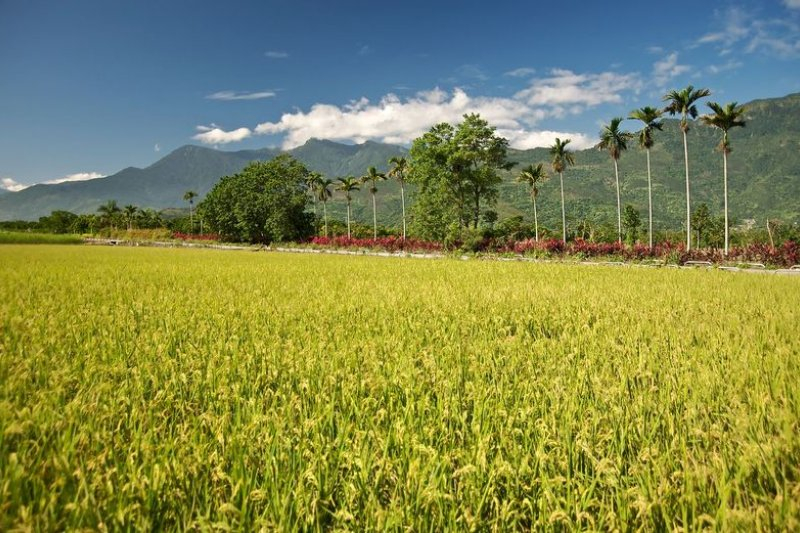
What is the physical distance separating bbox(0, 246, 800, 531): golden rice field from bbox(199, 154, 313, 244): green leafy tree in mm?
57672

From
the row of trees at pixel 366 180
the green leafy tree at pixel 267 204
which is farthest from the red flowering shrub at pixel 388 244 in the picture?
the green leafy tree at pixel 267 204

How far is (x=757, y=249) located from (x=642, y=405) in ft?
93.9

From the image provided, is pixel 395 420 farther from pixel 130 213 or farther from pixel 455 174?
pixel 130 213

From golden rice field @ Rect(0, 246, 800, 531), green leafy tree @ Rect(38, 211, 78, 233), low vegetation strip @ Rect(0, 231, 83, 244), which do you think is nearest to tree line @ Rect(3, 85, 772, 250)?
low vegetation strip @ Rect(0, 231, 83, 244)

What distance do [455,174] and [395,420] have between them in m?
38.1

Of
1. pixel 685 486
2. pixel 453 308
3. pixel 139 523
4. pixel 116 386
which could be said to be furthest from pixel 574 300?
pixel 139 523

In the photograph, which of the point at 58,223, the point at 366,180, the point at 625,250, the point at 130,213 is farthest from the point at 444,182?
the point at 58,223

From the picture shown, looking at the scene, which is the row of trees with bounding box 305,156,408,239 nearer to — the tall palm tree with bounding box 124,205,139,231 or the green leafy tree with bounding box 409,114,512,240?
the green leafy tree with bounding box 409,114,512,240

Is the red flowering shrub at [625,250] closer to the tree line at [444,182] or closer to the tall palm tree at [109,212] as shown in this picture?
the tree line at [444,182]

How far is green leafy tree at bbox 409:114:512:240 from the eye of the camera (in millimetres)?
39781

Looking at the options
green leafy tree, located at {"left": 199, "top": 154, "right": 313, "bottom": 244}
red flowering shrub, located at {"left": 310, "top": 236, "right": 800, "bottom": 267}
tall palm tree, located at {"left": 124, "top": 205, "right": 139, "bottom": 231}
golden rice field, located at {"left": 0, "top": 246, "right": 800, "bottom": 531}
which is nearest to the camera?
golden rice field, located at {"left": 0, "top": 246, "right": 800, "bottom": 531}

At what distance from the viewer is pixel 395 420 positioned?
3000mm

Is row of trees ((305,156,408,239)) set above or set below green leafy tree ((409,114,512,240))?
above

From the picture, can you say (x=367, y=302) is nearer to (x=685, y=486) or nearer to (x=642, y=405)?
(x=642, y=405)
